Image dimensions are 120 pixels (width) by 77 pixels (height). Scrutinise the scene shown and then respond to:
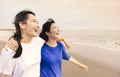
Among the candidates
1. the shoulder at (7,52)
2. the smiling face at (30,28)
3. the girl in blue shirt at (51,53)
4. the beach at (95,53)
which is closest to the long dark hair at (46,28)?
the girl in blue shirt at (51,53)

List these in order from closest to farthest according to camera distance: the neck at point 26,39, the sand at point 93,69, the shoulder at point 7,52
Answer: the shoulder at point 7,52
the neck at point 26,39
the sand at point 93,69

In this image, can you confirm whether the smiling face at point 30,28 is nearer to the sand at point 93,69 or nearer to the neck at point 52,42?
the neck at point 52,42

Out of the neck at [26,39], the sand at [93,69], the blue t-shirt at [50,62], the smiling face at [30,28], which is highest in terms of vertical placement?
the smiling face at [30,28]

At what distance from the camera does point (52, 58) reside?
1498 mm

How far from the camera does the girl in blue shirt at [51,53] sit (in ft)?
4.89

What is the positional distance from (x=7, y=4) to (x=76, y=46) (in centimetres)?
138

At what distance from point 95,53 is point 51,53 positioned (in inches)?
112

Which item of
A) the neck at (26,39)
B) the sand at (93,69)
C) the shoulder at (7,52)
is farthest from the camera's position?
the sand at (93,69)

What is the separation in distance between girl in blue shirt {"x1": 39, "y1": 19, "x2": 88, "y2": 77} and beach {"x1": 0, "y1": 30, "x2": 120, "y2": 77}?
1819 millimetres

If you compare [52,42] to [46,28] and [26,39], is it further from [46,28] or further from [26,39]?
[26,39]

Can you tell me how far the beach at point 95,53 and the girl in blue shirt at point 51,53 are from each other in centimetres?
182

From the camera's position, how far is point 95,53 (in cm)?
431

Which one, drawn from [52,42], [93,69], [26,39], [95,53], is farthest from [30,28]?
[95,53]

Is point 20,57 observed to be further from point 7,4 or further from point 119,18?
point 7,4
